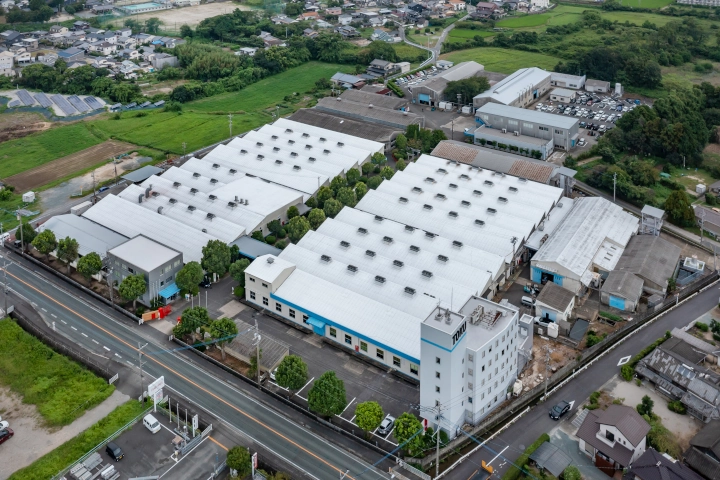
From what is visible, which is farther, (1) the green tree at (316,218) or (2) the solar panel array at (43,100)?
(2) the solar panel array at (43,100)

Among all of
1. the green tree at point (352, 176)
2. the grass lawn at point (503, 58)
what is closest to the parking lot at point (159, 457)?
the green tree at point (352, 176)

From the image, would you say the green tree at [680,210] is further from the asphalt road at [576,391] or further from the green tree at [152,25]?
the green tree at [152,25]

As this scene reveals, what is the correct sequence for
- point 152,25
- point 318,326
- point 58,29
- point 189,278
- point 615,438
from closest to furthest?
point 615,438, point 318,326, point 189,278, point 58,29, point 152,25

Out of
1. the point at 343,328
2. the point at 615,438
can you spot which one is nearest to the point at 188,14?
the point at 343,328

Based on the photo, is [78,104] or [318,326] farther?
[78,104]

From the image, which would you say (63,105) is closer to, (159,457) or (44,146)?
(44,146)

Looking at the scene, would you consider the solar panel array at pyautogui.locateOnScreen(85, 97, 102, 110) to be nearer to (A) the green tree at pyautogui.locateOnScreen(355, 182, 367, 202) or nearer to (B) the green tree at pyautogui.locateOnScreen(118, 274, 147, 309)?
(A) the green tree at pyautogui.locateOnScreen(355, 182, 367, 202)

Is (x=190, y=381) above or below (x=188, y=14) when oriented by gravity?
below
